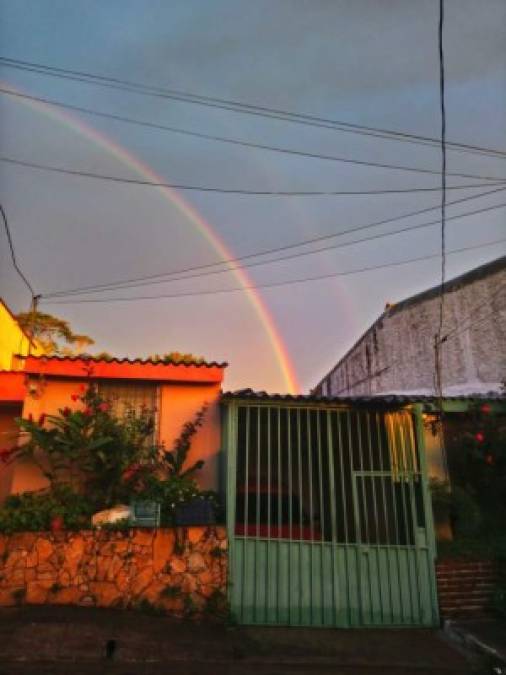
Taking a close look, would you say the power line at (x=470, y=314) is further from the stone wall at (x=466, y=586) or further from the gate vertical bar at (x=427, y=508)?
the stone wall at (x=466, y=586)

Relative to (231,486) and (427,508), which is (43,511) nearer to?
(231,486)

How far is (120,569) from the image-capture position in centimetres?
698

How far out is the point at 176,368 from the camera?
925cm

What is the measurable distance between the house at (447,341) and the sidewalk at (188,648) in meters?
7.19

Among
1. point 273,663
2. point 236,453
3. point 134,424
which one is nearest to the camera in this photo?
point 273,663

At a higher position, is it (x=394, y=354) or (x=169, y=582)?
(x=394, y=354)

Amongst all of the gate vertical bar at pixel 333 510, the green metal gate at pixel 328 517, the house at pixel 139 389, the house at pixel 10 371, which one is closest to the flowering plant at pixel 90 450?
the house at pixel 139 389

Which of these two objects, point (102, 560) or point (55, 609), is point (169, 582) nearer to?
point (102, 560)

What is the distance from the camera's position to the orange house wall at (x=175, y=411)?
8.89 meters

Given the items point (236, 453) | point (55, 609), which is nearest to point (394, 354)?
point (236, 453)

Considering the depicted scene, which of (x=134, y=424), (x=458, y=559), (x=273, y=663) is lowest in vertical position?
(x=273, y=663)

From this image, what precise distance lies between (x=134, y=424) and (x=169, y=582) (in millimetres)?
2714

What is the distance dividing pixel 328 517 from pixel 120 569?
3.13 m

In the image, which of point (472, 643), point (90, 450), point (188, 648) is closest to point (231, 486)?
point (188, 648)
